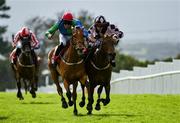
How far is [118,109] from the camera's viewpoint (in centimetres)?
2138

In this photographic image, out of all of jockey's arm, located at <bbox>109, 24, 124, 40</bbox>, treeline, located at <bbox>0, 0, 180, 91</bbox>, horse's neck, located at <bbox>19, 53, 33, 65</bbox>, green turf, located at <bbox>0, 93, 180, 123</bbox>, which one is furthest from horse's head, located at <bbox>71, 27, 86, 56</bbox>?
treeline, located at <bbox>0, 0, 180, 91</bbox>

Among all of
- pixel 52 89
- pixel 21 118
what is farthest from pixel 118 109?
pixel 52 89

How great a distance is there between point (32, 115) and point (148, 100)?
17.8ft

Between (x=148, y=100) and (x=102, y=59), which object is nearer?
(x=102, y=59)

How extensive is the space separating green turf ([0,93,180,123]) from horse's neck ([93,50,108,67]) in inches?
49.8

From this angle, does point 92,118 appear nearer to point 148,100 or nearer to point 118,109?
point 118,109

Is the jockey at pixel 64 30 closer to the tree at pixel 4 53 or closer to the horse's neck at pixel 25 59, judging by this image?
the horse's neck at pixel 25 59

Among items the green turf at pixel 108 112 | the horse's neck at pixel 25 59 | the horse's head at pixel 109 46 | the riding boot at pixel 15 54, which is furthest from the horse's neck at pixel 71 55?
the riding boot at pixel 15 54

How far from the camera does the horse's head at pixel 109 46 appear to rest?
18.9 meters

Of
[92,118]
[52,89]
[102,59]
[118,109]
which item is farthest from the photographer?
[52,89]

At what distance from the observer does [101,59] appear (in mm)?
19703

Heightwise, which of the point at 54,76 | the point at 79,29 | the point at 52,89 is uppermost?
the point at 79,29

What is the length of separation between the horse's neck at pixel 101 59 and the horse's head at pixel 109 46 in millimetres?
393

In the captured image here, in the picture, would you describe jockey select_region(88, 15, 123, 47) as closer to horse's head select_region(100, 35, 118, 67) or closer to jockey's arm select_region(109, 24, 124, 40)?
jockey's arm select_region(109, 24, 124, 40)
